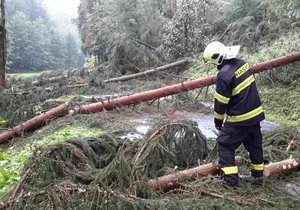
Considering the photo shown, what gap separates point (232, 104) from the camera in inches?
160

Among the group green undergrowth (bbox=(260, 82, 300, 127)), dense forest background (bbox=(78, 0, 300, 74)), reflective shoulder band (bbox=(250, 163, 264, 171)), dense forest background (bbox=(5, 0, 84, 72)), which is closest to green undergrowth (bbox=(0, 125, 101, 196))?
reflective shoulder band (bbox=(250, 163, 264, 171))

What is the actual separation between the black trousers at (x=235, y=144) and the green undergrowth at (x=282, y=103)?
4145 millimetres

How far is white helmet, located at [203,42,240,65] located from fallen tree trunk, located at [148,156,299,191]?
49.3 inches

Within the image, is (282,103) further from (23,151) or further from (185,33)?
(185,33)

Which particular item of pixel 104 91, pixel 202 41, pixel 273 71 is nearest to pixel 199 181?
pixel 273 71

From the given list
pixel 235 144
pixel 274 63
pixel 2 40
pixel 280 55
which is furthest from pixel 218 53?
pixel 2 40

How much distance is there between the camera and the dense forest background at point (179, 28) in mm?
14391

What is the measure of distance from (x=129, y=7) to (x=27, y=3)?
3910 inches

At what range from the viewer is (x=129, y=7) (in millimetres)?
18078

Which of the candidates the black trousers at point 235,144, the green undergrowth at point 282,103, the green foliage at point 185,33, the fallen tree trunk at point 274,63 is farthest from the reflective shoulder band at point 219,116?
the green foliage at point 185,33

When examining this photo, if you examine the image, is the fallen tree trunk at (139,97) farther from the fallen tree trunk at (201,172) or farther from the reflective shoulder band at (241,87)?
the reflective shoulder band at (241,87)

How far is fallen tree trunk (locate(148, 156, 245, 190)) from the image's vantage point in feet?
12.9

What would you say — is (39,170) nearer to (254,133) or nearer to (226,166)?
(226,166)

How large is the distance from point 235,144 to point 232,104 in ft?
1.55
